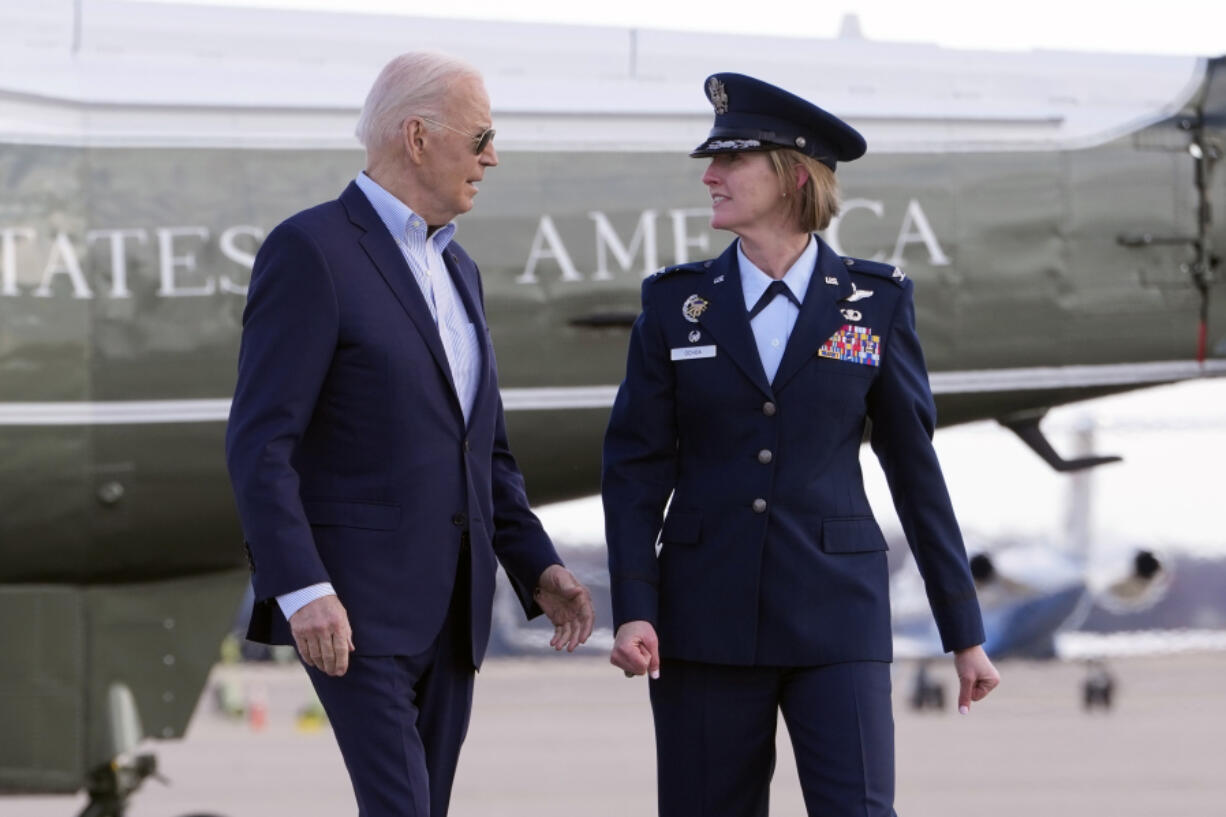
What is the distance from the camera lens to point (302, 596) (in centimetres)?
304

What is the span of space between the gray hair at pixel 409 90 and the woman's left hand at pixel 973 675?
148cm

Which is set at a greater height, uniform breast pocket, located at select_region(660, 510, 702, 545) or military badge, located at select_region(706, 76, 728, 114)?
military badge, located at select_region(706, 76, 728, 114)

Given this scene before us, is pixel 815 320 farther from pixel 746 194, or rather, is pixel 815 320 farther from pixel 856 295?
pixel 746 194

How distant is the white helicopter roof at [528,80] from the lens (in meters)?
5.75

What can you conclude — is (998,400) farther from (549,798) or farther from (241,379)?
(549,798)

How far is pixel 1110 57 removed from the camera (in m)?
6.31

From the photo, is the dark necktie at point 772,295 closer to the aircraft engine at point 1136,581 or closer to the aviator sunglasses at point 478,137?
the aviator sunglasses at point 478,137

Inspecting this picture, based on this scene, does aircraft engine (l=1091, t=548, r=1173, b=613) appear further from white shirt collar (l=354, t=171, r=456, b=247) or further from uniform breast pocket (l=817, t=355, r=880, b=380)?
white shirt collar (l=354, t=171, r=456, b=247)

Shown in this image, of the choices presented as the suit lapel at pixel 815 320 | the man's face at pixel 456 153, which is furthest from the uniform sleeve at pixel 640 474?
the man's face at pixel 456 153

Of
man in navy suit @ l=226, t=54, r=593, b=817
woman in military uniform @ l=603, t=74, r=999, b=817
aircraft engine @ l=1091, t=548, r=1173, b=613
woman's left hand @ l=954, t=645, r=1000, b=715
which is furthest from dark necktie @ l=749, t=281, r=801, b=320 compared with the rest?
aircraft engine @ l=1091, t=548, r=1173, b=613

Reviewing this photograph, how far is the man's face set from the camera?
331cm

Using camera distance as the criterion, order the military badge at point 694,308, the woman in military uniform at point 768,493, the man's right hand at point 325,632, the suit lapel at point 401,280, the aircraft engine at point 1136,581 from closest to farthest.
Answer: the man's right hand at point 325,632, the suit lapel at point 401,280, the woman in military uniform at point 768,493, the military badge at point 694,308, the aircraft engine at point 1136,581

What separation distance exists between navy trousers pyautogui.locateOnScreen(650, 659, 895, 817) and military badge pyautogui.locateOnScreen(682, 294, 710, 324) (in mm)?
691

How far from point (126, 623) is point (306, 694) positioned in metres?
27.8
